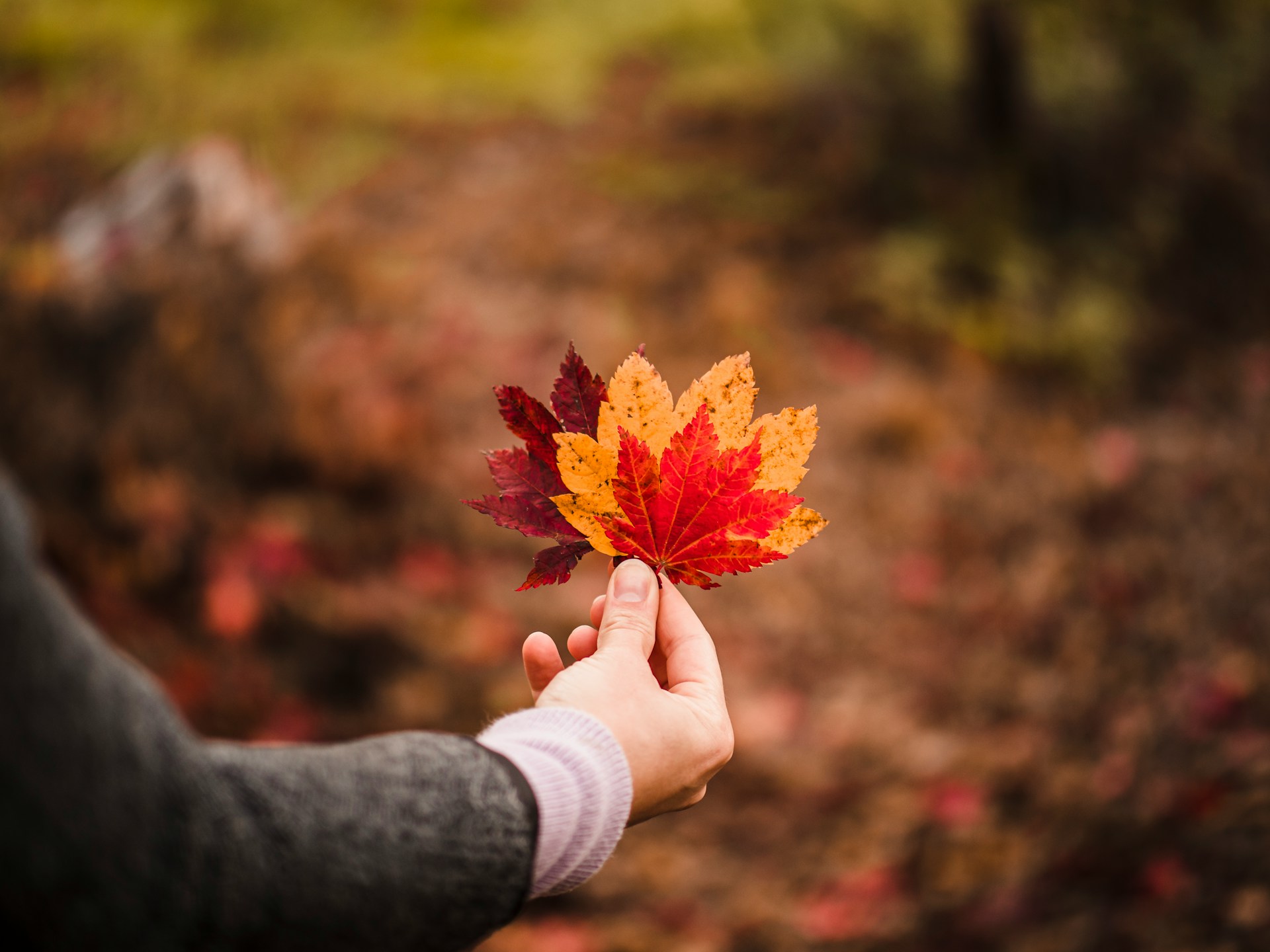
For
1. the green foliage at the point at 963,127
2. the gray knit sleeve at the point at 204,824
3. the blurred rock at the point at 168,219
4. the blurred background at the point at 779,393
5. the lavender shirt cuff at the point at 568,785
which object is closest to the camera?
the gray knit sleeve at the point at 204,824

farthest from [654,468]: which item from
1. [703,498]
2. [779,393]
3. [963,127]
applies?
[963,127]

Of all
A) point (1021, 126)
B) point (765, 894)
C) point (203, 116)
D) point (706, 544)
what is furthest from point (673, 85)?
point (706, 544)

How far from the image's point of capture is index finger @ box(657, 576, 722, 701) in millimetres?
917

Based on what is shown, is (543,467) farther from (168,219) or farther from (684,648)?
(168,219)

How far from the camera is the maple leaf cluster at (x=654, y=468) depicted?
801 mm

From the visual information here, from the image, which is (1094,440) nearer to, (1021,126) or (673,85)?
(1021,126)

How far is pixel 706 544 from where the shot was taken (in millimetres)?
837

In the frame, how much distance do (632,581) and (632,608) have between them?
0.03 metres

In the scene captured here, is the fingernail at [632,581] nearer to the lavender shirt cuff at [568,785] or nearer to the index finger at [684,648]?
the index finger at [684,648]

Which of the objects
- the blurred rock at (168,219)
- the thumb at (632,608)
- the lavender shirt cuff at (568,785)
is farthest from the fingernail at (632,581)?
the blurred rock at (168,219)

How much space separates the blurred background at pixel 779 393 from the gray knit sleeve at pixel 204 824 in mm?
1844

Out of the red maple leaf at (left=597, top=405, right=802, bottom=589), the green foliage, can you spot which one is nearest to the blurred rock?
the green foliage

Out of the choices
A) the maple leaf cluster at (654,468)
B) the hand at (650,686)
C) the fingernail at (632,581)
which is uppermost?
the maple leaf cluster at (654,468)

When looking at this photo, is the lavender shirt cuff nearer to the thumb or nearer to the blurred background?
the thumb
